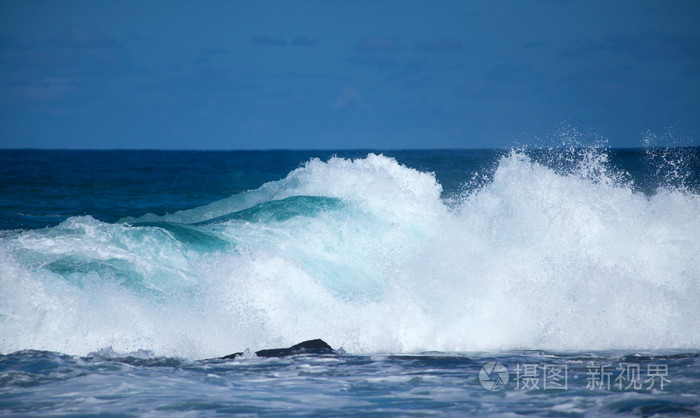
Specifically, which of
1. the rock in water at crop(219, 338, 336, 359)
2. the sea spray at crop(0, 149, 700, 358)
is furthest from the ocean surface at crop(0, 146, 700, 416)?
the rock in water at crop(219, 338, 336, 359)

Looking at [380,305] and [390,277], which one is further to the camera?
[390,277]

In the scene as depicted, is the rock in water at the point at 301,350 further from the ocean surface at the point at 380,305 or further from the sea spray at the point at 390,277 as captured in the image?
the sea spray at the point at 390,277

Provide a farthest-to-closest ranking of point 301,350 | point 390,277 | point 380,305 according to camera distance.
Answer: point 390,277 → point 380,305 → point 301,350

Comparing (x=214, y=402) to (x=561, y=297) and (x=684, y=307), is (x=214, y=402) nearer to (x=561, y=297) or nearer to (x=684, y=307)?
(x=561, y=297)

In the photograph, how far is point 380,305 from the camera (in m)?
9.28

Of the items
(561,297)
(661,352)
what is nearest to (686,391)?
(661,352)

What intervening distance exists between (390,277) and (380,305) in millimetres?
658

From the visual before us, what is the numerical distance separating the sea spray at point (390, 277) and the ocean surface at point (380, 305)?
0.03 m

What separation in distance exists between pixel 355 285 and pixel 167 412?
5253 millimetres

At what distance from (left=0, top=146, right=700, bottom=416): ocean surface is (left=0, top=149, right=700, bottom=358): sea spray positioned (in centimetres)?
3

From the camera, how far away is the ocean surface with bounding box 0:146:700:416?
6309 mm

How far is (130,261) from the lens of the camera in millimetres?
10188

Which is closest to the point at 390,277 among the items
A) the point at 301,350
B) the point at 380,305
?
the point at 380,305

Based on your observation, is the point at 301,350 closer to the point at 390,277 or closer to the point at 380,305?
Answer: the point at 380,305
